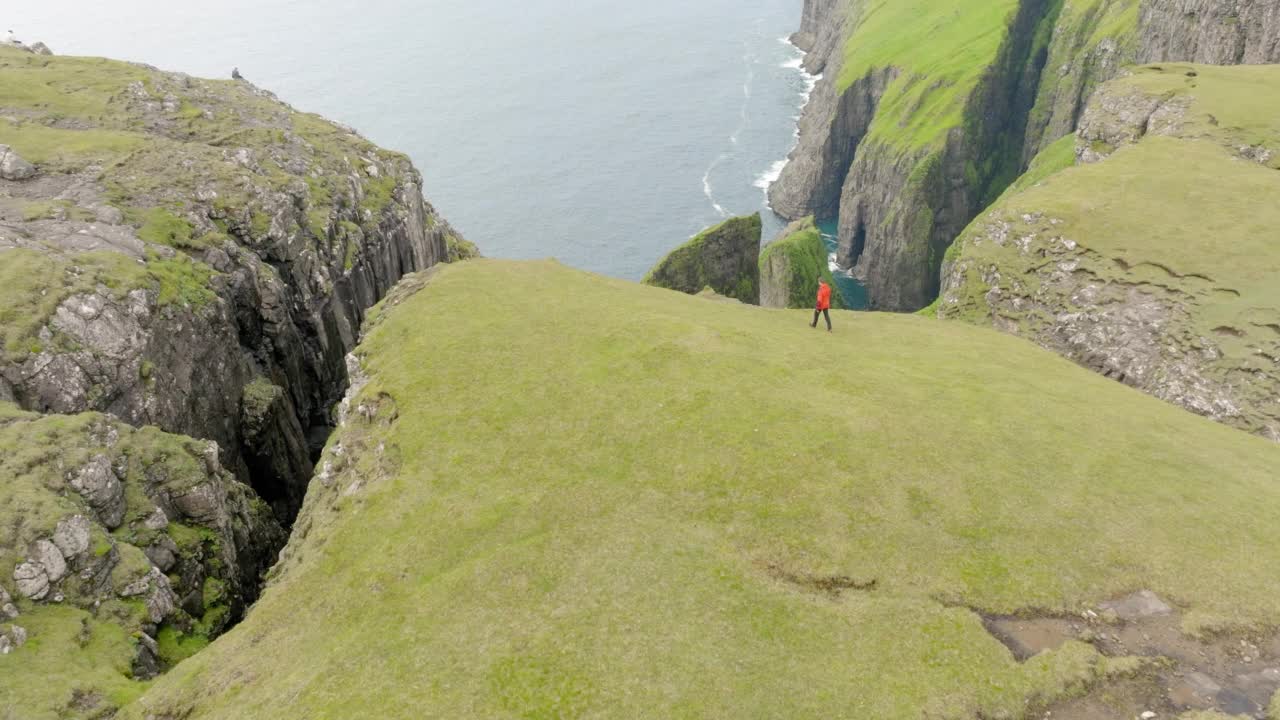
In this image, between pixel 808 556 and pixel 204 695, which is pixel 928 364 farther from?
pixel 204 695

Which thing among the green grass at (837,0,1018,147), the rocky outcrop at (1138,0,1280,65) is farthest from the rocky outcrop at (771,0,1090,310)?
the rocky outcrop at (1138,0,1280,65)

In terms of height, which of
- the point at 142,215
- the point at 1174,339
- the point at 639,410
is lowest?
the point at 1174,339

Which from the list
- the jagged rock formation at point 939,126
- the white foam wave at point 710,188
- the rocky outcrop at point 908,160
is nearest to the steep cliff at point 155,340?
the white foam wave at point 710,188

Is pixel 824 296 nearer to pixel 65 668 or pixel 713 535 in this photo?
pixel 713 535

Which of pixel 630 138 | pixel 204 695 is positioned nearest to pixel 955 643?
pixel 204 695

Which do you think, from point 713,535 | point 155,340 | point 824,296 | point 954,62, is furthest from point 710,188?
point 713,535

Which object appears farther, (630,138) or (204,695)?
(630,138)

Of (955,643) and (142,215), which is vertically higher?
(142,215)
